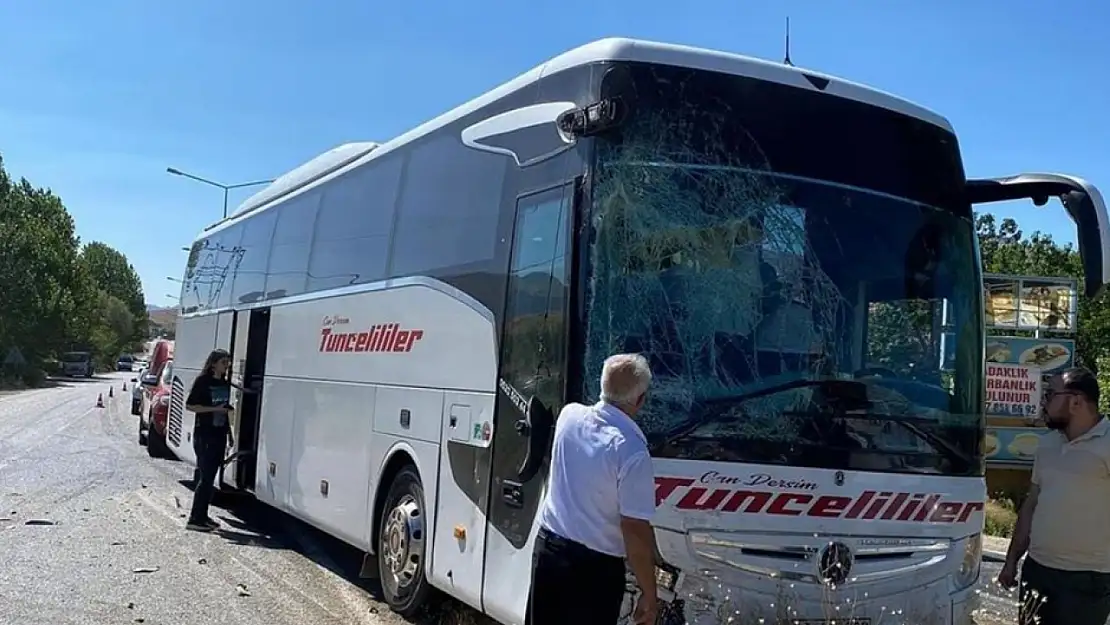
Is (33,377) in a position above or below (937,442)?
below

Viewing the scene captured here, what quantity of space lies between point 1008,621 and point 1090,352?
52920mm

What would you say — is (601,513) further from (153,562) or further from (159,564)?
(153,562)

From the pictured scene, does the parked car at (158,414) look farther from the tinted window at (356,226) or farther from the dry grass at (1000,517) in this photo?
the dry grass at (1000,517)

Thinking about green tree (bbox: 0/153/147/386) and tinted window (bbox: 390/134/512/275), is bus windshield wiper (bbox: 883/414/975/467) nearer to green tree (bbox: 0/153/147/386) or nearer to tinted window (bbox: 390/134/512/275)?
tinted window (bbox: 390/134/512/275)

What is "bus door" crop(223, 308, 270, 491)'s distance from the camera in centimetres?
1195

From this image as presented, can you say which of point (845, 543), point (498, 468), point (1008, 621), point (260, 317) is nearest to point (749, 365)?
point (845, 543)

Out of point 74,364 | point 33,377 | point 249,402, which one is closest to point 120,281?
point 74,364

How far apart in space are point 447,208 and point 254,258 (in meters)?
6.22

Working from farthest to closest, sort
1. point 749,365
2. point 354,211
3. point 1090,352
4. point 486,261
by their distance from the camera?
point 1090,352, point 354,211, point 486,261, point 749,365

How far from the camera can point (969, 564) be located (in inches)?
230

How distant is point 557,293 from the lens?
18.3 ft

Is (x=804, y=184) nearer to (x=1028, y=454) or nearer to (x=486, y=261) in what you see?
(x=486, y=261)

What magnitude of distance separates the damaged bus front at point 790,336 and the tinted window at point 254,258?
7679mm

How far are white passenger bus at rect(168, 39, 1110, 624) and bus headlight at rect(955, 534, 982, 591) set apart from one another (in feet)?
0.06
